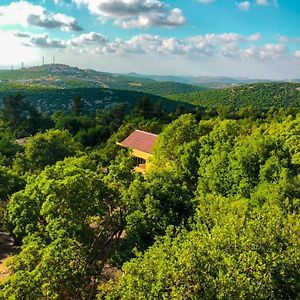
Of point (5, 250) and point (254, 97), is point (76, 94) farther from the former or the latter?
point (5, 250)

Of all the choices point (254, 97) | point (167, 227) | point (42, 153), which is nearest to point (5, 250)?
point (42, 153)

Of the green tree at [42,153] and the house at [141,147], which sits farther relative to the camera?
the house at [141,147]

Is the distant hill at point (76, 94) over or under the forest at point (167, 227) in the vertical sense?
under

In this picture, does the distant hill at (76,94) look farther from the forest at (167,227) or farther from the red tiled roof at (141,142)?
the forest at (167,227)

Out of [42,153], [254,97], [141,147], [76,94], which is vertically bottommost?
[76,94]

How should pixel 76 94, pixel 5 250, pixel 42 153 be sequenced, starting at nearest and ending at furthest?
pixel 5 250 < pixel 42 153 < pixel 76 94

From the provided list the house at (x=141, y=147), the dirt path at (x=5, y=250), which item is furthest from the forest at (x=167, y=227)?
the house at (x=141, y=147)

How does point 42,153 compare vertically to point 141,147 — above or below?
above

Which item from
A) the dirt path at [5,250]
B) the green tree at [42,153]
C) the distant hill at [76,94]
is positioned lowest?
the dirt path at [5,250]
